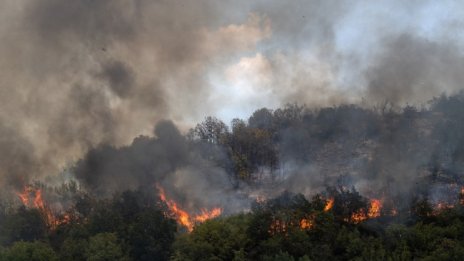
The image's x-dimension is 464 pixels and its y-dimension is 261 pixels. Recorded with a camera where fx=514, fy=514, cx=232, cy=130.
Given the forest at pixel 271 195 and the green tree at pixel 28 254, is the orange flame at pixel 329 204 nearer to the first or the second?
the forest at pixel 271 195

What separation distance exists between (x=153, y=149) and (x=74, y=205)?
14.8m

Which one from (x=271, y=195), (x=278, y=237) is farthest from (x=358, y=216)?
(x=271, y=195)

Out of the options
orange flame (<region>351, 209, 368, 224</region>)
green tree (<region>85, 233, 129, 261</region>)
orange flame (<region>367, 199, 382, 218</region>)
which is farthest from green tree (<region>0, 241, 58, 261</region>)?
orange flame (<region>367, 199, 382, 218</region>)

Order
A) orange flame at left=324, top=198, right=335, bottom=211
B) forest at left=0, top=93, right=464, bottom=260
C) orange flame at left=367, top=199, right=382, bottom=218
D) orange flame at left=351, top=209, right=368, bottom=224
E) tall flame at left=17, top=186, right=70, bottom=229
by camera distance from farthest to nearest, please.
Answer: tall flame at left=17, top=186, right=70, bottom=229, orange flame at left=367, top=199, right=382, bottom=218, orange flame at left=324, top=198, right=335, bottom=211, orange flame at left=351, top=209, right=368, bottom=224, forest at left=0, top=93, right=464, bottom=260

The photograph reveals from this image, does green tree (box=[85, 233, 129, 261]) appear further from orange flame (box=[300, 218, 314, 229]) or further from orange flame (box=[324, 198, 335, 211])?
orange flame (box=[324, 198, 335, 211])

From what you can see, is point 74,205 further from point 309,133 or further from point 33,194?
point 309,133

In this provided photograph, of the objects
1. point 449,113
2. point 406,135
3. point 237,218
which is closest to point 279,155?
point 406,135

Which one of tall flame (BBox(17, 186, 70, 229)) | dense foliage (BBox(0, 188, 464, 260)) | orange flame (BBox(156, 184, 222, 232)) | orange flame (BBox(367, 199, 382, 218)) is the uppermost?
tall flame (BBox(17, 186, 70, 229))

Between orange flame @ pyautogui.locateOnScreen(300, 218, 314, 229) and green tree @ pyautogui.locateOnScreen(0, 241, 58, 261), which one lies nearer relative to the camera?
green tree @ pyautogui.locateOnScreen(0, 241, 58, 261)

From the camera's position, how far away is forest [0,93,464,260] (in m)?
50.7

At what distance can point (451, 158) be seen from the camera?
73.2 metres

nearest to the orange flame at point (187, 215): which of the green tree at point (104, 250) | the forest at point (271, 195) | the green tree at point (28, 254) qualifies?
the forest at point (271, 195)

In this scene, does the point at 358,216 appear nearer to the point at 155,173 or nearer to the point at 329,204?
the point at 329,204

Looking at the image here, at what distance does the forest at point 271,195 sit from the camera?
166ft
